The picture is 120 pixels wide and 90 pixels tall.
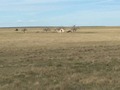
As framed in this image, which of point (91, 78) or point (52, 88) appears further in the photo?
point (91, 78)

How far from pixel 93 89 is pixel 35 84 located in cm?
192

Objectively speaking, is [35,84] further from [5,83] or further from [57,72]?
[57,72]

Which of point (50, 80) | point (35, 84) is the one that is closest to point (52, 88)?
point (35, 84)

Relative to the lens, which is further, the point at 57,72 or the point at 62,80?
the point at 57,72

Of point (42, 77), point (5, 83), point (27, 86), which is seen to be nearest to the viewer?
point (27, 86)

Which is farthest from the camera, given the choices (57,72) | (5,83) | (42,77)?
(57,72)

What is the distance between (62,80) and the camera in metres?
11.1

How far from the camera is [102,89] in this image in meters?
9.41

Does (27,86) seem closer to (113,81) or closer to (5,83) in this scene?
(5,83)

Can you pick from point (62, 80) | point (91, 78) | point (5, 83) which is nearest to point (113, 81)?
point (91, 78)

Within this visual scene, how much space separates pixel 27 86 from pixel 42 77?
6.19 ft

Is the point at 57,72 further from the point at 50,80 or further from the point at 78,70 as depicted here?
the point at 50,80

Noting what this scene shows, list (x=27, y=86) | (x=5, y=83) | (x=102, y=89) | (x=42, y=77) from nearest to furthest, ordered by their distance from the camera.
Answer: (x=102, y=89) → (x=27, y=86) → (x=5, y=83) → (x=42, y=77)

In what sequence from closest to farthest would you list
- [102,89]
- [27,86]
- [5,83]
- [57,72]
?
[102,89]
[27,86]
[5,83]
[57,72]
